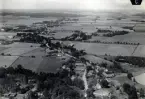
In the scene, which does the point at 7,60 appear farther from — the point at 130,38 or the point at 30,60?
the point at 130,38

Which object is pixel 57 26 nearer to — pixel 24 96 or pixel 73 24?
pixel 73 24

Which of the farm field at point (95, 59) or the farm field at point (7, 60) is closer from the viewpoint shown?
the farm field at point (95, 59)

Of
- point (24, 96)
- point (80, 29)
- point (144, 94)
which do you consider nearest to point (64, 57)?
point (80, 29)

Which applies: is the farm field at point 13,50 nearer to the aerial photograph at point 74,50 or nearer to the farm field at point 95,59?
the aerial photograph at point 74,50

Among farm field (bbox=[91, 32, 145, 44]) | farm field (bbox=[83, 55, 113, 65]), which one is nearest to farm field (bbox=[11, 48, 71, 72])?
farm field (bbox=[83, 55, 113, 65])

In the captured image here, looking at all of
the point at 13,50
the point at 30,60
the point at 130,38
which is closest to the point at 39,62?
the point at 30,60

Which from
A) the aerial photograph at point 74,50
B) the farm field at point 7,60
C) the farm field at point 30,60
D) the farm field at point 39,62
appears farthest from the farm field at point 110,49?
the farm field at point 7,60

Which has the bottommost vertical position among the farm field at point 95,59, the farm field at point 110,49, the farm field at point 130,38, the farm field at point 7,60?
the farm field at point 7,60

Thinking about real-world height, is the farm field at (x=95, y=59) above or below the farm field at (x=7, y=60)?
above
